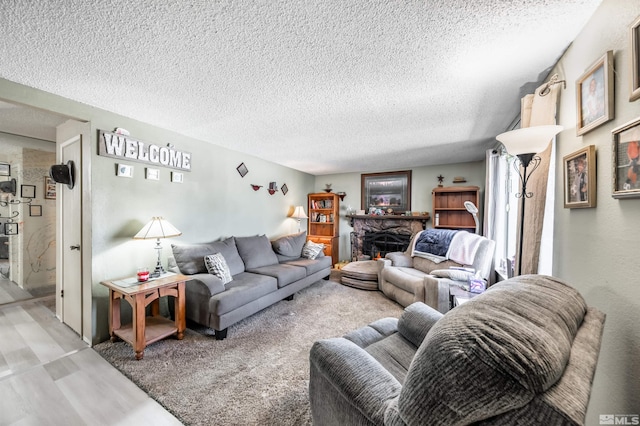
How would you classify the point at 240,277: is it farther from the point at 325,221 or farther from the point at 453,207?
the point at 453,207

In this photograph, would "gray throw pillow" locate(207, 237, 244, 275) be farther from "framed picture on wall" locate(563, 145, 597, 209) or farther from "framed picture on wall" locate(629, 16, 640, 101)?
"framed picture on wall" locate(629, 16, 640, 101)

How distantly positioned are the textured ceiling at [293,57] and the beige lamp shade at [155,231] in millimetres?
1130

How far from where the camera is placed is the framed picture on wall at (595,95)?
38.9 inches

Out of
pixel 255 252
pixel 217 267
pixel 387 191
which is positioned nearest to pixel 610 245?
pixel 217 267

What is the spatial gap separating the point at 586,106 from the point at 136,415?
310cm

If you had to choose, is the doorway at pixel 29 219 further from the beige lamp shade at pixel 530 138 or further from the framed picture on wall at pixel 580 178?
the framed picture on wall at pixel 580 178

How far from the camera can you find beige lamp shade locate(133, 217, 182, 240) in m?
2.35

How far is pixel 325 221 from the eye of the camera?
566cm

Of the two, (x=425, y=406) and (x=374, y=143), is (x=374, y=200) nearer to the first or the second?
(x=374, y=143)

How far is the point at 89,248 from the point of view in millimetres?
2250

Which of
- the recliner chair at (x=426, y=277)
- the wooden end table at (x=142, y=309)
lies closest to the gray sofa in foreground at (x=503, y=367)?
the recliner chair at (x=426, y=277)

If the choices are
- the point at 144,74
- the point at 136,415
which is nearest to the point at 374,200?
the point at 144,74

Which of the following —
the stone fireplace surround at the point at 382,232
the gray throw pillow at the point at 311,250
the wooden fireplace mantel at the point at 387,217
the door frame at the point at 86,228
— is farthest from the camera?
the stone fireplace surround at the point at 382,232

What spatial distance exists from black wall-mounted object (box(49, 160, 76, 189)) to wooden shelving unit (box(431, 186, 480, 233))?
200 inches
